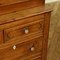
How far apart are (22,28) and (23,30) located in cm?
2

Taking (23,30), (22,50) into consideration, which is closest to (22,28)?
(23,30)

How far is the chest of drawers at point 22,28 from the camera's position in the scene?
125 cm

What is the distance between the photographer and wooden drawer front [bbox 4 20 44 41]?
1.29m

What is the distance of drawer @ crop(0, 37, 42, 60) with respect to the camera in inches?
52.7

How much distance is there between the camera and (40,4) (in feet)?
4.52

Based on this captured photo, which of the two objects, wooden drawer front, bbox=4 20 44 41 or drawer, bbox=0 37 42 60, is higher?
wooden drawer front, bbox=4 20 44 41

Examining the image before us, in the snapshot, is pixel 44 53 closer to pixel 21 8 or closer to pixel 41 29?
pixel 41 29

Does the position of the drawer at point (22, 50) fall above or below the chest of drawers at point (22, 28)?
below

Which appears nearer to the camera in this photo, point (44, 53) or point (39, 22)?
point (39, 22)

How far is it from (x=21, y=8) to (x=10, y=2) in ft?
0.31

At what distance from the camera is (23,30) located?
1327mm

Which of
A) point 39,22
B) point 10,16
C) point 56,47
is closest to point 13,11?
point 10,16

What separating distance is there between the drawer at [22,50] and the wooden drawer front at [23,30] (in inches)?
3.3

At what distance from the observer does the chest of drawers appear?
125 centimetres
